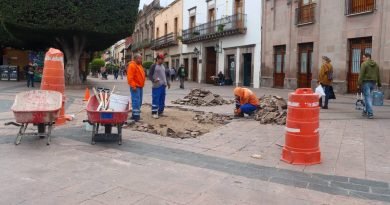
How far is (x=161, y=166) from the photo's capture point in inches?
218

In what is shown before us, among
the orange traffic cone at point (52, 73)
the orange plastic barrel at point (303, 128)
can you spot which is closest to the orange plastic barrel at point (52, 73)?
the orange traffic cone at point (52, 73)

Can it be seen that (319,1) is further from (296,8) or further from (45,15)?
(45,15)

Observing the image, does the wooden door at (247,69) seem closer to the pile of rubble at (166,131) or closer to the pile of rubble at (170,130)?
the pile of rubble at (170,130)

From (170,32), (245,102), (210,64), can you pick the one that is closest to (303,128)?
(245,102)

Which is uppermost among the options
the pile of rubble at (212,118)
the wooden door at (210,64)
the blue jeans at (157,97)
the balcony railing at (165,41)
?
the balcony railing at (165,41)

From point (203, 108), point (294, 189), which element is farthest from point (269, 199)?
point (203, 108)

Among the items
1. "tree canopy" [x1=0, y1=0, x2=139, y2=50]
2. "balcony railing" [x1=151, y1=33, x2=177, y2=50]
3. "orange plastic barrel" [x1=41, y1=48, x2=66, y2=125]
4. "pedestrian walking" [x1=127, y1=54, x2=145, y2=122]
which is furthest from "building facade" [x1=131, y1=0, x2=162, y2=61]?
"orange plastic barrel" [x1=41, y1=48, x2=66, y2=125]

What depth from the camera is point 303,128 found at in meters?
5.73

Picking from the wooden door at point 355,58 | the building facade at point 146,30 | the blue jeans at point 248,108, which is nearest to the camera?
the blue jeans at point 248,108

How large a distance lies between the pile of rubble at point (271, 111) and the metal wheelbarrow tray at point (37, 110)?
15.1ft

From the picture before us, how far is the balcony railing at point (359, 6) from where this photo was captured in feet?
56.6

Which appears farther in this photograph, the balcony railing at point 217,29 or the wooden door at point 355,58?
the balcony railing at point 217,29

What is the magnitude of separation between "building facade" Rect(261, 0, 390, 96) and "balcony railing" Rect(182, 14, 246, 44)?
273 cm

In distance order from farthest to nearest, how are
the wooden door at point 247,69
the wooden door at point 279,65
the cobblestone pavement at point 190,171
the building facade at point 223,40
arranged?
the wooden door at point 247,69 < the building facade at point 223,40 < the wooden door at point 279,65 < the cobblestone pavement at point 190,171
